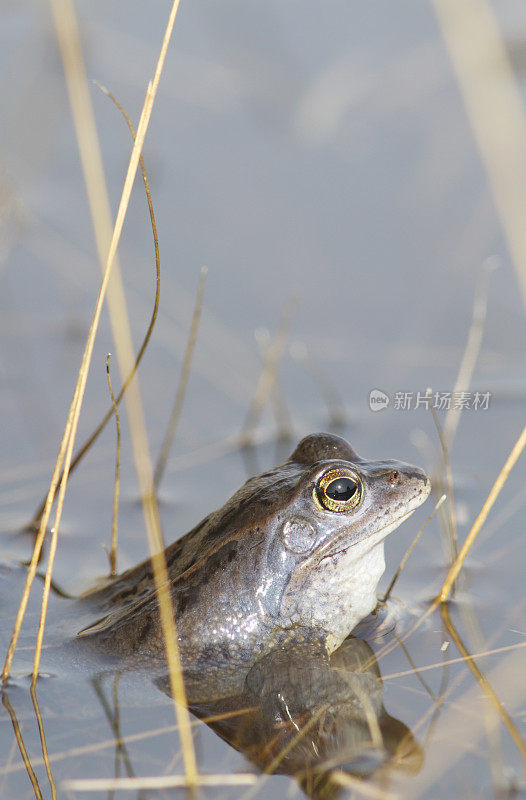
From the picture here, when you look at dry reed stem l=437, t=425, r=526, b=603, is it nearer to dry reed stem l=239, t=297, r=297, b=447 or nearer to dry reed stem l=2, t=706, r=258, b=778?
dry reed stem l=2, t=706, r=258, b=778

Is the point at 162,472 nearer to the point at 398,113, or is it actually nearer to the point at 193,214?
A: the point at 193,214

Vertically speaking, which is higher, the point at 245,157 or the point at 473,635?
the point at 245,157

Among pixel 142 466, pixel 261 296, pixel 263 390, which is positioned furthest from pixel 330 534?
pixel 261 296

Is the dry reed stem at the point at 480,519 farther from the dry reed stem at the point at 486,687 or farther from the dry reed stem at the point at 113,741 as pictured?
the dry reed stem at the point at 113,741

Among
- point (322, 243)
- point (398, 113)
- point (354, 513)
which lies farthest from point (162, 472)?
point (398, 113)

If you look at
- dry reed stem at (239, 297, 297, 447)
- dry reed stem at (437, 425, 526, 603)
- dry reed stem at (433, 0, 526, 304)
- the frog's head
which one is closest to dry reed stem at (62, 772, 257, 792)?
Result: the frog's head

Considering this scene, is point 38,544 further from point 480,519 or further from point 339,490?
point 480,519

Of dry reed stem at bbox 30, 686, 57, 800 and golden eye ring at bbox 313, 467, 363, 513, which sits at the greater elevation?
golden eye ring at bbox 313, 467, 363, 513
